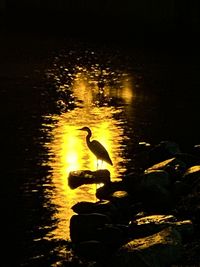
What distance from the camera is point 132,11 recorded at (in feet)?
245

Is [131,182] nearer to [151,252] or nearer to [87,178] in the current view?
[87,178]

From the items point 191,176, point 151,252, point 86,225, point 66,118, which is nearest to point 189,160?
point 191,176

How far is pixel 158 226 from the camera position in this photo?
632 inches

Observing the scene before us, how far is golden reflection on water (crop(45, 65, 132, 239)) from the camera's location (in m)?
19.5

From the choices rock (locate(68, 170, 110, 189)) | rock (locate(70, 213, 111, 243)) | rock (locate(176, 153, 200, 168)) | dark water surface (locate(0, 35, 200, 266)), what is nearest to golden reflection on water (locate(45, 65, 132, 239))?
dark water surface (locate(0, 35, 200, 266))

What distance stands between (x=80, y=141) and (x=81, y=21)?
49.8 metres

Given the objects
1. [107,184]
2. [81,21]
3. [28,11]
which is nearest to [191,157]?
[107,184]

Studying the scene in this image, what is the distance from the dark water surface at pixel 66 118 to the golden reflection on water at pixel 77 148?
3cm

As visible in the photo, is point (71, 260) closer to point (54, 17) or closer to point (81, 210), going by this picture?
point (81, 210)

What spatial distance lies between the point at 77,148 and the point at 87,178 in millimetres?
4054

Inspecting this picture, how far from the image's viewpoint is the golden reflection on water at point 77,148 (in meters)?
19.5

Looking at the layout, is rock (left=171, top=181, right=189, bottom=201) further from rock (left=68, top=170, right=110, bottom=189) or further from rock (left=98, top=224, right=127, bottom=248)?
rock (left=98, top=224, right=127, bottom=248)

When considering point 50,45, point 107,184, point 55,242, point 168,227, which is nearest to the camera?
point 168,227

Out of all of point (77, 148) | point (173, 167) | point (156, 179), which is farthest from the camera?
point (77, 148)
